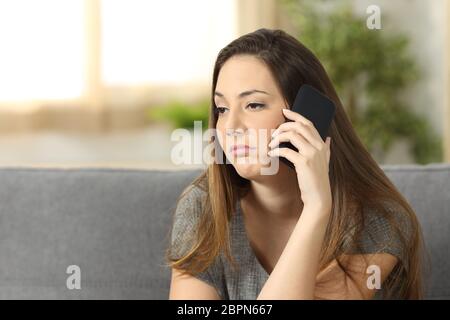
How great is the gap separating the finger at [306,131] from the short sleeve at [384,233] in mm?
215

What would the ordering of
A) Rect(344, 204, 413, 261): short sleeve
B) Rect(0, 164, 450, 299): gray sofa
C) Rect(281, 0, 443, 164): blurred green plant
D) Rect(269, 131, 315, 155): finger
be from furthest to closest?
Rect(281, 0, 443, 164): blurred green plant < Rect(0, 164, 450, 299): gray sofa < Rect(344, 204, 413, 261): short sleeve < Rect(269, 131, 315, 155): finger

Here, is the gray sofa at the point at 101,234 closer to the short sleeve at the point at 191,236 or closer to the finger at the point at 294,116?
the short sleeve at the point at 191,236

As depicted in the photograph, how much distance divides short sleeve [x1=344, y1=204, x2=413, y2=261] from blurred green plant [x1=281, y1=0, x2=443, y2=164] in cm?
222

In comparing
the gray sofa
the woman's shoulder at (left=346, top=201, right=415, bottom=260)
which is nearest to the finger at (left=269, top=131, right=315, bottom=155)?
the woman's shoulder at (left=346, top=201, right=415, bottom=260)

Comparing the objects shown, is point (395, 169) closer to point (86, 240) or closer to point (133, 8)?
point (86, 240)

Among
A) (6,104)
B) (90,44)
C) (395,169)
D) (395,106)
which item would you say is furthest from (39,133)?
(395,169)

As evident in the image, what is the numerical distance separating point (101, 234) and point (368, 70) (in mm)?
2334

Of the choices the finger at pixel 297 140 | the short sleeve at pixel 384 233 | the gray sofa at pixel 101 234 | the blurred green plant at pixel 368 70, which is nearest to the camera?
the finger at pixel 297 140

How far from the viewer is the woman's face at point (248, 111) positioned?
3.33 ft

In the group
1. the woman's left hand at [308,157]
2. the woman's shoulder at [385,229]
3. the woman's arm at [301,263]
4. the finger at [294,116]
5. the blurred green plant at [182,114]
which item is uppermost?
the blurred green plant at [182,114]

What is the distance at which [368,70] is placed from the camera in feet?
11.3

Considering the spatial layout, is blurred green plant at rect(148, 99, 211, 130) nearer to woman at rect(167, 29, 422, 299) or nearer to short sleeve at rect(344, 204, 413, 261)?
woman at rect(167, 29, 422, 299)

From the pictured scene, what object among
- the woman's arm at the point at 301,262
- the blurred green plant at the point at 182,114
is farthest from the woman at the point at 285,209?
the blurred green plant at the point at 182,114

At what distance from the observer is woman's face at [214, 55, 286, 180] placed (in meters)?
1.01
